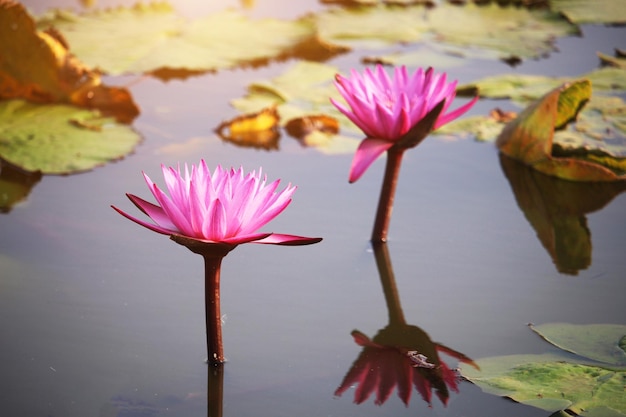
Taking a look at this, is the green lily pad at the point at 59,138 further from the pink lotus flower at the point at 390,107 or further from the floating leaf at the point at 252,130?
the pink lotus flower at the point at 390,107

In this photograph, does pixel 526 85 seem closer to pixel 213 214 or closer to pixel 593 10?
pixel 593 10

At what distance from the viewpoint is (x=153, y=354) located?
1400mm

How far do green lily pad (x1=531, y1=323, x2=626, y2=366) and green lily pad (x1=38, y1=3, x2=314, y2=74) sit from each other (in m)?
1.87

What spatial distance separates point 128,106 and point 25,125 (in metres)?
0.36

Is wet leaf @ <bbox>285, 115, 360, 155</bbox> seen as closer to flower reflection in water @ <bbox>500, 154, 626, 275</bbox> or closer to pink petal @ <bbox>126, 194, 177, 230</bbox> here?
flower reflection in water @ <bbox>500, 154, 626, 275</bbox>

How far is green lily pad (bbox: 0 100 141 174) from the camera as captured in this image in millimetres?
2201

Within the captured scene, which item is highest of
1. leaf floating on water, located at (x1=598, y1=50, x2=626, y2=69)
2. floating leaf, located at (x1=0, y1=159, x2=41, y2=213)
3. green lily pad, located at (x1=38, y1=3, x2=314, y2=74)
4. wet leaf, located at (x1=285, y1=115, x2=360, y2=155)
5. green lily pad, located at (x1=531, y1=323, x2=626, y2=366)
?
leaf floating on water, located at (x1=598, y1=50, x2=626, y2=69)

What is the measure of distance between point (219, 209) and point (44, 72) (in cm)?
161

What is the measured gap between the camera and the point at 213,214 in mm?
1199

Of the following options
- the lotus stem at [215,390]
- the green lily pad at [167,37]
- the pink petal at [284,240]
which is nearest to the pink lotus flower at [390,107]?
the pink petal at [284,240]

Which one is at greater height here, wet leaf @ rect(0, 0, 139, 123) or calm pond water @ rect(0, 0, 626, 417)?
wet leaf @ rect(0, 0, 139, 123)

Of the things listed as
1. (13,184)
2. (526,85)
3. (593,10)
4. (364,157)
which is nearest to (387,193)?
(364,157)

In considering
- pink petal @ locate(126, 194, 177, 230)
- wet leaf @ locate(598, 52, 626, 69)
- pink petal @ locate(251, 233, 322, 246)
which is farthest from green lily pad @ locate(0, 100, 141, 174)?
wet leaf @ locate(598, 52, 626, 69)

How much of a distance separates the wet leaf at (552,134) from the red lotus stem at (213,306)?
124 centimetres
